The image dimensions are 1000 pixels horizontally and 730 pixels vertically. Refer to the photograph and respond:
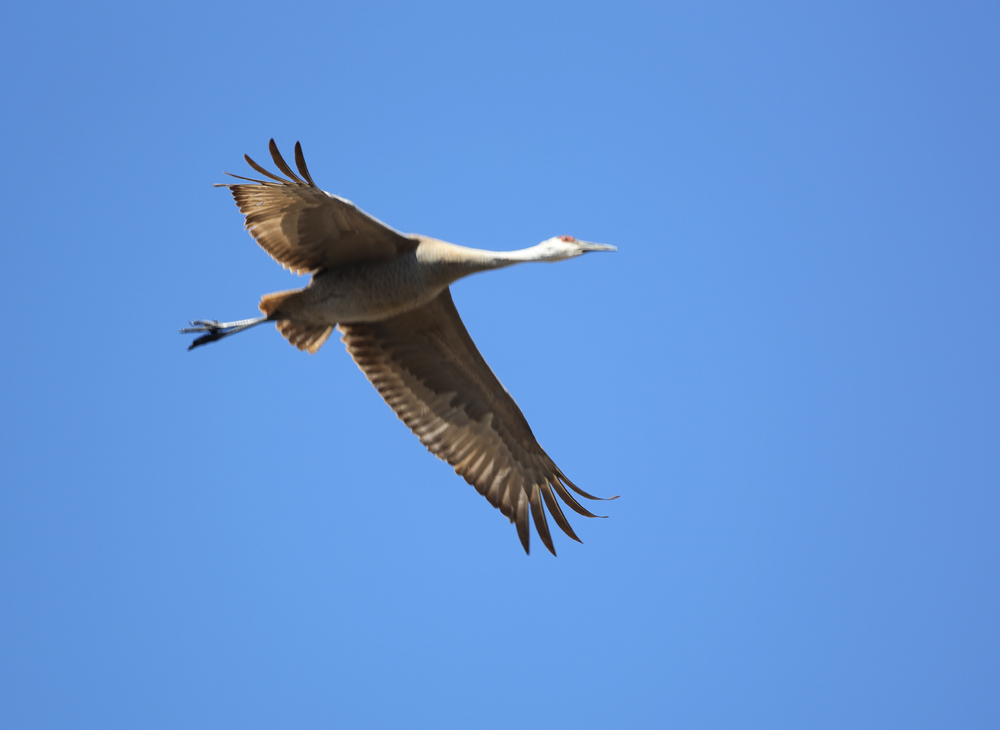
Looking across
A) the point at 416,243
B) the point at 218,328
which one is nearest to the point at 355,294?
the point at 416,243

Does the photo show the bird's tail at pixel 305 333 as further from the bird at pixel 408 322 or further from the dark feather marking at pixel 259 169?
the dark feather marking at pixel 259 169

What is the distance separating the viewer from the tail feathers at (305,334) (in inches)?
400

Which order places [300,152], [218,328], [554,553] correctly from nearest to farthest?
1. [300,152]
2. [218,328]
3. [554,553]

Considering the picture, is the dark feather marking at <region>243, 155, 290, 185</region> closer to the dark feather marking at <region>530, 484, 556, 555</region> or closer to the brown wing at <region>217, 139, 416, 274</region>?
the brown wing at <region>217, 139, 416, 274</region>

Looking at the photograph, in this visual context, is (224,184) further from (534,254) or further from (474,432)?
(474,432)

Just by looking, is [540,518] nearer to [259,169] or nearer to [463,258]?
[463,258]

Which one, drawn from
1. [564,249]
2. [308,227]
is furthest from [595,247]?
[308,227]

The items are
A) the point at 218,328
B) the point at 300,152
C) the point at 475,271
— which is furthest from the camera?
the point at 218,328

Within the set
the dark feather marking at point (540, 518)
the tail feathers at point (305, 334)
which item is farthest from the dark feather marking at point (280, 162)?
the dark feather marking at point (540, 518)

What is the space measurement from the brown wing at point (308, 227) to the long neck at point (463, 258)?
11.5 inches

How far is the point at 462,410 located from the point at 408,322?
4.12 ft

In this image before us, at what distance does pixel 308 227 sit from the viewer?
31.0 ft

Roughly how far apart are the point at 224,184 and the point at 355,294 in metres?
1.62

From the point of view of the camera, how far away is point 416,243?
370 inches
